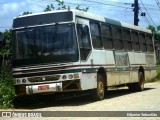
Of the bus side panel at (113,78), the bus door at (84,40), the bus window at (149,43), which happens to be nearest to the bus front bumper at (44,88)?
the bus door at (84,40)

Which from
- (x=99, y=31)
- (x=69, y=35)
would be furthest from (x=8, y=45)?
(x=69, y=35)

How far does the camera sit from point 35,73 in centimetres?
1516

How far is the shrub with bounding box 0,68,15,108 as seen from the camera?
49.8 feet

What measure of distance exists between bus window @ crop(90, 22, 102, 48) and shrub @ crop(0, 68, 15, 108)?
3.35 m

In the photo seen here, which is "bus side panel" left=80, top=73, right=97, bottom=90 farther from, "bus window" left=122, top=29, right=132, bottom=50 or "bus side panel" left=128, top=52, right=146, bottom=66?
"bus side panel" left=128, top=52, right=146, bottom=66

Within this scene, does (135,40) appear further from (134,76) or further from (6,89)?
(6,89)

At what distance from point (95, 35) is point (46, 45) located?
8.67 feet

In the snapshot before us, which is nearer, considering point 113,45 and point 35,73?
point 35,73

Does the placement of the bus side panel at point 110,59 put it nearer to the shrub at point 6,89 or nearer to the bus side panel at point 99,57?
the bus side panel at point 99,57

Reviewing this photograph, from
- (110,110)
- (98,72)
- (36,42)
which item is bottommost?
(110,110)

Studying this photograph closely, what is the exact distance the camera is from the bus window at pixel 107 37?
59.5ft

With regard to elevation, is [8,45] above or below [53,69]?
above

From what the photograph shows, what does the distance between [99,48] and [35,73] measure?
10.5 ft

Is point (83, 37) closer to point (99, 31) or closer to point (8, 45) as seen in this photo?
point (99, 31)
